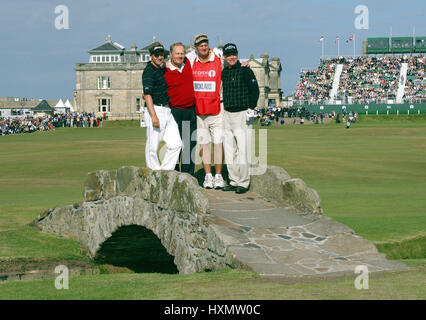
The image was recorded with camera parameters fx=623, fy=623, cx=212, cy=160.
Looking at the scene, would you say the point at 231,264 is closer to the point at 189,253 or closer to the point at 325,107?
the point at 189,253

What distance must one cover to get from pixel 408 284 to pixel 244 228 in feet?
9.99

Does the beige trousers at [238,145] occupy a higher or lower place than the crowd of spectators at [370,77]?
lower

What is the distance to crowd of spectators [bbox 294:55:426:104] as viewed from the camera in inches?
3792

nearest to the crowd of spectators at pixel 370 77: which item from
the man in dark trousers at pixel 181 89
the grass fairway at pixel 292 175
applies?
the grass fairway at pixel 292 175

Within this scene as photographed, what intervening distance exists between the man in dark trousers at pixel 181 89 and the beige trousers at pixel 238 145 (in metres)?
0.69

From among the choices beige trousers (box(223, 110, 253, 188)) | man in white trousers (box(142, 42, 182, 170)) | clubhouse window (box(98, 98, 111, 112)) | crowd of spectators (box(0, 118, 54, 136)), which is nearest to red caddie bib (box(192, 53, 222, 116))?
beige trousers (box(223, 110, 253, 188))

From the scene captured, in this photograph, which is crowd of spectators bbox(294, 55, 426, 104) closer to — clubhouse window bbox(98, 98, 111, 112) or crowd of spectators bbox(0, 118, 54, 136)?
clubhouse window bbox(98, 98, 111, 112)

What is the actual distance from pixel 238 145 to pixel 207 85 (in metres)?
1.33

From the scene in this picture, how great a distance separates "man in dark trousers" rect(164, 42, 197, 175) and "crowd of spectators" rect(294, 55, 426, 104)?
8131cm

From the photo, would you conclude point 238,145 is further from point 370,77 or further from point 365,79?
point 370,77

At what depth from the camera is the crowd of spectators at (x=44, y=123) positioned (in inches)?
2800

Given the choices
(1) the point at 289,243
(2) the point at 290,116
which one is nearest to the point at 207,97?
(1) the point at 289,243

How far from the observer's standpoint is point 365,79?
101 meters

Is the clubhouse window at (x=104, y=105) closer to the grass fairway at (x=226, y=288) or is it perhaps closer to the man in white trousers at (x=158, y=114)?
the man in white trousers at (x=158, y=114)
